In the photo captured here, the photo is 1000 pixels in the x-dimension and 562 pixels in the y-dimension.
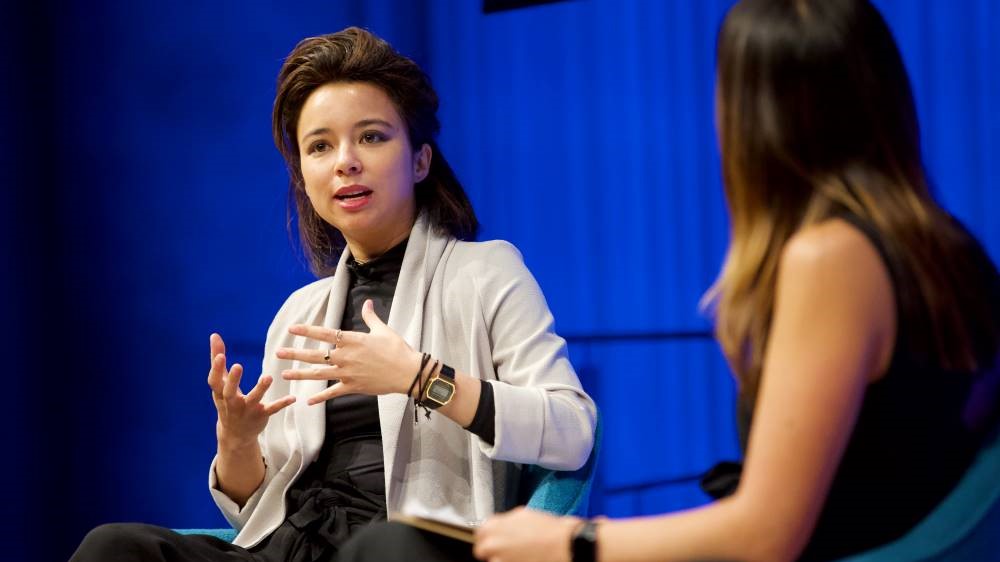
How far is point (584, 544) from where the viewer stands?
112cm

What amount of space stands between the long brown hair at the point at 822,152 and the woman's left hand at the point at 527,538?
284mm

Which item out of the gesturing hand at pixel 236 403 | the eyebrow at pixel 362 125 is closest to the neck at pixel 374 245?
the eyebrow at pixel 362 125

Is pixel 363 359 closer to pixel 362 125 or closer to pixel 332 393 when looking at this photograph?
pixel 332 393

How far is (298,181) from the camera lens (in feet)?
8.25

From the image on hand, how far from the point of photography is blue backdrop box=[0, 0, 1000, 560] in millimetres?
2811

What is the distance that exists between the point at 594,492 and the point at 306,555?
3.53ft

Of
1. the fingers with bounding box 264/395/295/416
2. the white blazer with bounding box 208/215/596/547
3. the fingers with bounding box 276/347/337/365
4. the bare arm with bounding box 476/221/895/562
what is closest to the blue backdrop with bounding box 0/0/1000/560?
the white blazer with bounding box 208/215/596/547

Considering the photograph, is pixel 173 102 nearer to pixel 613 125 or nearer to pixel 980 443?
pixel 613 125

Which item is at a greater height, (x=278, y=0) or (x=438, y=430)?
(x=278, y=0)

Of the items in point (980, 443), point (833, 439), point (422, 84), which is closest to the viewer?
point (833, 439)

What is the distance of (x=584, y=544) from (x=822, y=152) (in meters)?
0.48

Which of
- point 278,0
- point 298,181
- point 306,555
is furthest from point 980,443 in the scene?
point 278,0

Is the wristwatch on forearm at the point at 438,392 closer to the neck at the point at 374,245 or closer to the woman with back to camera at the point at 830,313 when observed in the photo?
the neck at the point at 374,245

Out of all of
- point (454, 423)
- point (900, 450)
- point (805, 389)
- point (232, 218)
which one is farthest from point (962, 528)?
point (232, 218)
